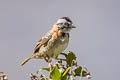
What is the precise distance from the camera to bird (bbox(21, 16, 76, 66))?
5.80 meters

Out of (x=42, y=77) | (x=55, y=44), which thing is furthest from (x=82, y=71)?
(x=55, y=44)

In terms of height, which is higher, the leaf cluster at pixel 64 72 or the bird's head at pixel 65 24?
the bird's head at pixel 65 24

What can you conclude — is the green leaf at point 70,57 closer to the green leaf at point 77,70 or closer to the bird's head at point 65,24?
the green leaf at point 77,70

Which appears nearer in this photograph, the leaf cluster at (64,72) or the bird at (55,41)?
the leaf cluster at (64,72)

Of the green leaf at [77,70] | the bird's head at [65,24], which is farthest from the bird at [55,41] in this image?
the green leaf at [77,70]

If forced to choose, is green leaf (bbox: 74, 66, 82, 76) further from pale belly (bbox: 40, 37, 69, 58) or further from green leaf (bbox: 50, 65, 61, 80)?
pale belly (bbox: 40, 37, 69, 58)

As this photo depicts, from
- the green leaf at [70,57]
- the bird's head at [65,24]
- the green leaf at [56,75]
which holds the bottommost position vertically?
the green leaf at [56,75]

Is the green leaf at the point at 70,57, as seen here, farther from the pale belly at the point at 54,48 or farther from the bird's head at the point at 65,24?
the bird's head at the point at 65,24

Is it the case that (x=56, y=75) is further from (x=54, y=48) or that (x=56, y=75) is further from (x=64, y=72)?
(x=54, y=48)

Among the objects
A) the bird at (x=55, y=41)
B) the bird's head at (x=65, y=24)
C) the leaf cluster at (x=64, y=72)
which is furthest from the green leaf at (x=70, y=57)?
the bird's head at (x=65, y=24)

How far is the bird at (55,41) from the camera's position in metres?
5.80

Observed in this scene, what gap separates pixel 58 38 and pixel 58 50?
51 cm

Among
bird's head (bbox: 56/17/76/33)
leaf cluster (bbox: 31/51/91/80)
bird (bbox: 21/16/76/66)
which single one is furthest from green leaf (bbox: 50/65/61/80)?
bird's head (bbox: 56/17/76/33)

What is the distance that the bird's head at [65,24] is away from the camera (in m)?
5.80
